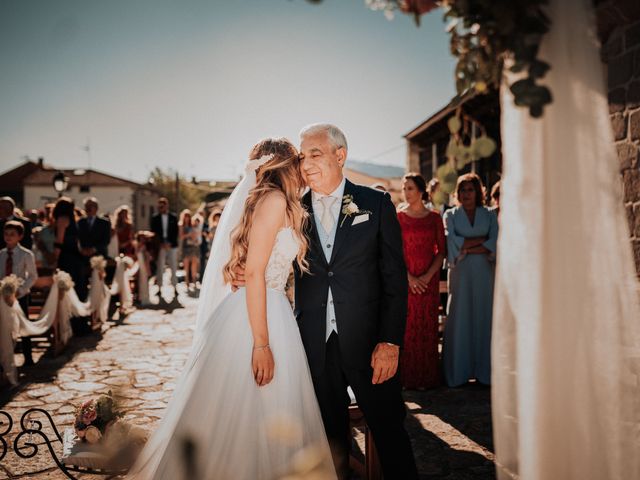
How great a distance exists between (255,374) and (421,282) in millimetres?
3066

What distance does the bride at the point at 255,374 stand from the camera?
7.93 feet

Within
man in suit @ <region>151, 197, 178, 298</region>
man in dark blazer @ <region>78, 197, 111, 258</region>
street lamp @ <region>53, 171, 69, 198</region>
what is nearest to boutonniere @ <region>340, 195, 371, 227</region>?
man in dark blazer @ <region>78, 197, 111, 258</region>

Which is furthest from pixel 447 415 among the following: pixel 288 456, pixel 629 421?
pixel 629 421

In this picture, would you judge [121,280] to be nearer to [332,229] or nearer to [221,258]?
[221,258]

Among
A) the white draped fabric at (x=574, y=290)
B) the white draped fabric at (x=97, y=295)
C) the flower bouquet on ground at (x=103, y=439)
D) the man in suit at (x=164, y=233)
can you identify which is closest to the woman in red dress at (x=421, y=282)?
the flower bouquet on ground at (x=103, y=439)

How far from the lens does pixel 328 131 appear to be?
2783 millimetres

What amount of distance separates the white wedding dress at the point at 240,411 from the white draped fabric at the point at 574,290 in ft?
4.17

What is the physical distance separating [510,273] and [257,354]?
4.64ft

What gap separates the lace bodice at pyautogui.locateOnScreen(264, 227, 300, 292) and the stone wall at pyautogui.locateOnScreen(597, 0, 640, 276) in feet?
8.37

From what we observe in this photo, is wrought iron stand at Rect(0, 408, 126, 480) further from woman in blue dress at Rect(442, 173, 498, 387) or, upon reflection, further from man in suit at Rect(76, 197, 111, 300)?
man in suit at Rect(76, 197, 111, 300)

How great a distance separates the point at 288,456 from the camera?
2.42 m

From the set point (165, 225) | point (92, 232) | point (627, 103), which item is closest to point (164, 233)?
point (165, 225)

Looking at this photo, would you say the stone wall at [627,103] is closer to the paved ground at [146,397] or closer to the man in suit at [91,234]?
the paved ground at [146,397]

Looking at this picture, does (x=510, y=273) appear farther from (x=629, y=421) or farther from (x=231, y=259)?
(x=231, y=259)
